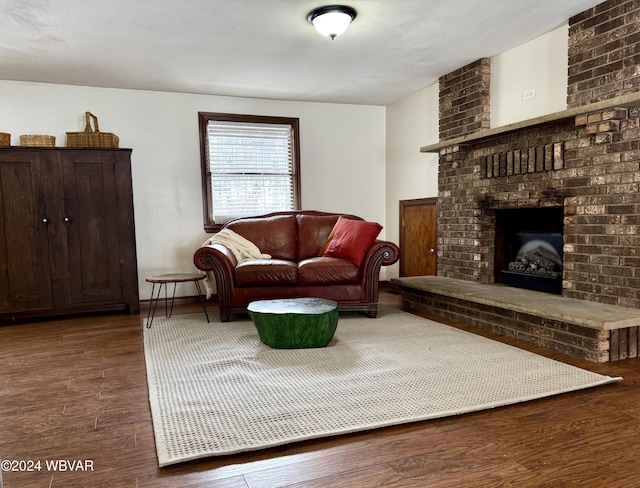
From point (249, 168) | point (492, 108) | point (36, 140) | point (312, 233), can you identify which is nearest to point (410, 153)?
point (492, 108)

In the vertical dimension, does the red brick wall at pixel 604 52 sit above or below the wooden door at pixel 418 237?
above

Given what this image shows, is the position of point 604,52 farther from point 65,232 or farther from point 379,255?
point 65,232

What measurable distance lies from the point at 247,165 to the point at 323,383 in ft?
11.5

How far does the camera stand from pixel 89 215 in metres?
4.24

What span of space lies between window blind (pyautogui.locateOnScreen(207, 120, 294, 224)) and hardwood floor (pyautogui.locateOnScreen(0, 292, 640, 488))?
3.07m

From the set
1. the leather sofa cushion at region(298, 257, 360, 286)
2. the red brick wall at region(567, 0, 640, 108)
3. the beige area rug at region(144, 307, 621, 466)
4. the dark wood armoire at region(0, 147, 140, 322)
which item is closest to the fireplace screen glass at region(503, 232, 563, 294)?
the beige area rug at region(144, 307, 621, 466)

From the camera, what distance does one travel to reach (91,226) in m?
4.25

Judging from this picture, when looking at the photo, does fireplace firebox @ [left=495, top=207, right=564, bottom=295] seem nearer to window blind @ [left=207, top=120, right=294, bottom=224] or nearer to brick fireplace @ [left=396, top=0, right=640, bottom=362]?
brick fireplace @ [left=396, top=0, right=640, bottom=362]

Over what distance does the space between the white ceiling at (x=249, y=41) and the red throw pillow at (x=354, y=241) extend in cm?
157

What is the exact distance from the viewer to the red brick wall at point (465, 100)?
4.15 metres

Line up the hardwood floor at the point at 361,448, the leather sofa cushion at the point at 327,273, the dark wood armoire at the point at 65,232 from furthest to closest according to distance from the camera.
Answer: the dark wood armoire at the point at 65,232
the leather sofa cushion at the point at 327,273
the hardwood floor at the point at 361,448

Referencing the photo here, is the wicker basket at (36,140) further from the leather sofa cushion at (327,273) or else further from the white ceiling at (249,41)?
the leather sofa cushion at (327,273)

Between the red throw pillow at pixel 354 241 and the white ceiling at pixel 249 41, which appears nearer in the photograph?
the white ceiling at pixel 249 41

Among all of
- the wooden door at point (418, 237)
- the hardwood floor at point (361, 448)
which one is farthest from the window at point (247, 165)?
the hardwood floor at point (361, 448)
